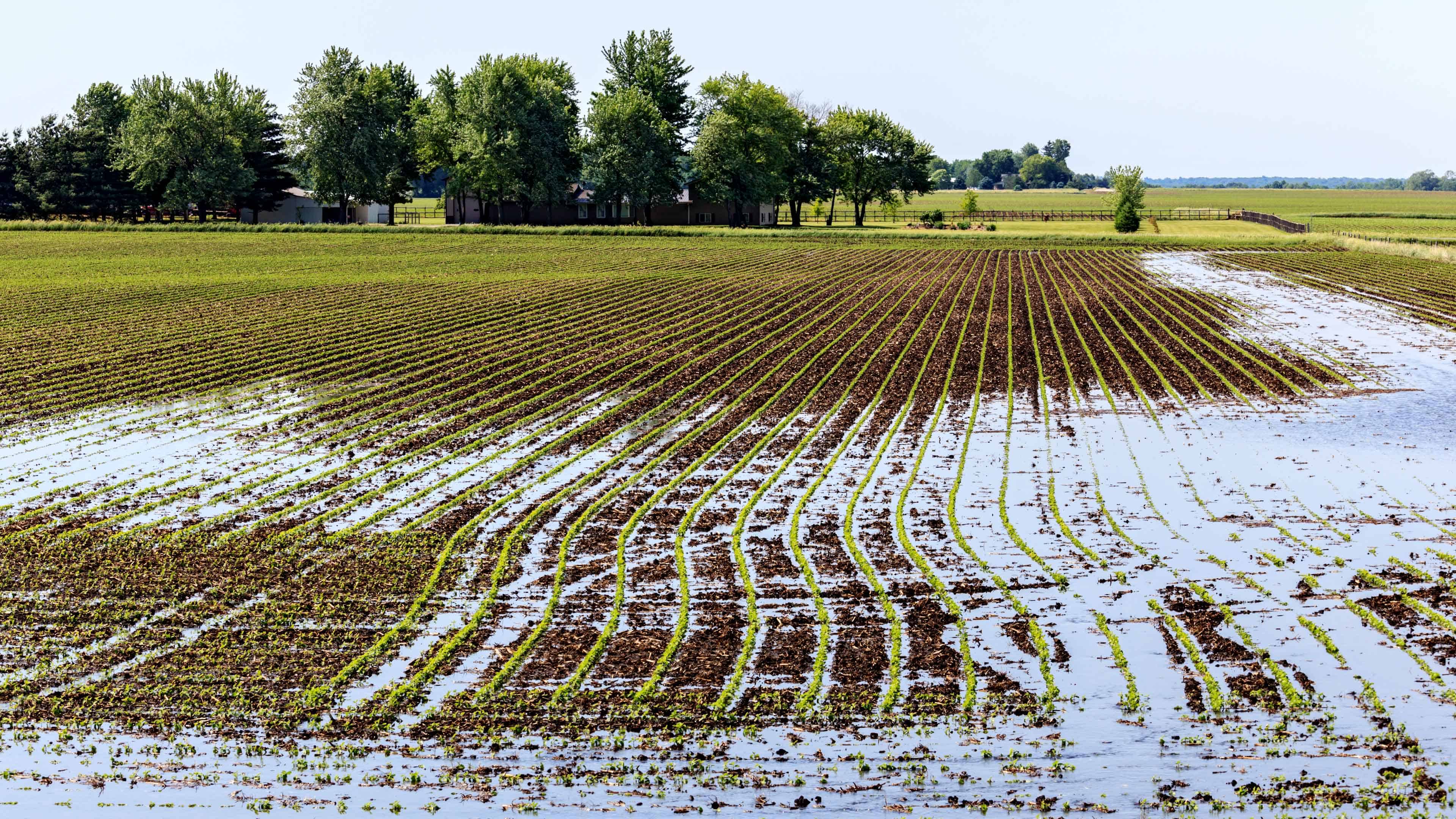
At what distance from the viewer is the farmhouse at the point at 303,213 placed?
346ft

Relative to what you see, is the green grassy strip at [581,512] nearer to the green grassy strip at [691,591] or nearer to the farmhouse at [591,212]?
the green grassy strip at [691,591]

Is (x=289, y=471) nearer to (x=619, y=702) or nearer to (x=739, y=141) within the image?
(x=619, y=702)

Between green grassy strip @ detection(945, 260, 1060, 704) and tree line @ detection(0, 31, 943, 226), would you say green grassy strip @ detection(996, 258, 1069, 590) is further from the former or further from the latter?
tree line @ detection(0, 31, 943, 226)

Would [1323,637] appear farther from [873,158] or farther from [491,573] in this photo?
[873,158]

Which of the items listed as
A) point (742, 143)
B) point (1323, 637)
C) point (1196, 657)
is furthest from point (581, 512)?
point (742, 143)

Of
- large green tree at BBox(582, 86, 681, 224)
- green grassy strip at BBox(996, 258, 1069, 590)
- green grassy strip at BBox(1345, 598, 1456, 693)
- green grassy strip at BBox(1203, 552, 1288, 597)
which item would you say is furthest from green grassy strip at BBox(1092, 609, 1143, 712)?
large green tree at BBox(582, 86, 681, 224)

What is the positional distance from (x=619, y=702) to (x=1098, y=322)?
2875 cm

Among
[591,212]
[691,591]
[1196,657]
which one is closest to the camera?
[1196,657]

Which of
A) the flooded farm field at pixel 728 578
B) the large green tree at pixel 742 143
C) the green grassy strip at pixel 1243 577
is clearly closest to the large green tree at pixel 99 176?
the large green tree at pixel 742 143

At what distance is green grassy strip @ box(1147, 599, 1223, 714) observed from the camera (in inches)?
406

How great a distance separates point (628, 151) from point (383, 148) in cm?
1811

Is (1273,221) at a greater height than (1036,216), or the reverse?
(1036,216)

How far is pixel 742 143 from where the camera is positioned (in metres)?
105

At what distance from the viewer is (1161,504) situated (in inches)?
659
